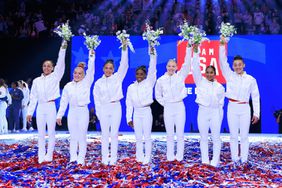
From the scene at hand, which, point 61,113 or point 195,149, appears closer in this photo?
point 61,113

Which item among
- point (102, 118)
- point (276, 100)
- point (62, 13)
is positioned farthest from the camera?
point (62, 13)

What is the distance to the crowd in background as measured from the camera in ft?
45.6

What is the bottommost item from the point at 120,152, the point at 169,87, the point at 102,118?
the point at 120,152

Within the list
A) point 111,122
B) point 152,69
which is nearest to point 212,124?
point 152,69

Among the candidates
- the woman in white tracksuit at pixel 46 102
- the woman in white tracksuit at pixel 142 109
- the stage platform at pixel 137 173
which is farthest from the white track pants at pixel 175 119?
the woman in white tracksuit at pixel 46 102

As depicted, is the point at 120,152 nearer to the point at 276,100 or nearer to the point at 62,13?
the point at 276,100

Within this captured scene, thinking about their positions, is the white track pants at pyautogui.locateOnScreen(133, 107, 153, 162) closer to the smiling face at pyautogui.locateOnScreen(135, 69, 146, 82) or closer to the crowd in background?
the smiling face at pyautogui.locateOnScreen(135, 69, 146, 82)

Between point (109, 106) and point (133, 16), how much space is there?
8.92m

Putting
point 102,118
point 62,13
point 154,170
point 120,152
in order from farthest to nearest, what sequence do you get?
point 62,13
point 120,152
point 102,118
point 154,170

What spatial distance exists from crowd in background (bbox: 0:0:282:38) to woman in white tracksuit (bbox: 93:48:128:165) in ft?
25.9

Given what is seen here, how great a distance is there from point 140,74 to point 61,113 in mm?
1363

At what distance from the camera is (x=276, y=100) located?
13.0 m

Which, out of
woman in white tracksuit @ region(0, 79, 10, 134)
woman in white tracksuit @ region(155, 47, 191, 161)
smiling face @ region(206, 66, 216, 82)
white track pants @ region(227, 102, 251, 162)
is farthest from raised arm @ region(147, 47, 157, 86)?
woman in white tracksuit @ region(0, 79, 10, 134)

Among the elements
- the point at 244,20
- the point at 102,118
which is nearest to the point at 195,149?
the point at 102,118
